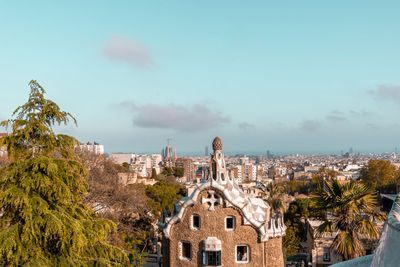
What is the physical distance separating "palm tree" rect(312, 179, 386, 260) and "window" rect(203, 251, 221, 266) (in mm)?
6397

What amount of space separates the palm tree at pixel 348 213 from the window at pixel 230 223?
539 centimetres

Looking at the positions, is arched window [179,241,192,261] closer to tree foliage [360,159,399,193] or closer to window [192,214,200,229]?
window [192,214,200,229]

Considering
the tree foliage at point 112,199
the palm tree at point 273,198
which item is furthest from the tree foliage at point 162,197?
the palm tree at point 273,198

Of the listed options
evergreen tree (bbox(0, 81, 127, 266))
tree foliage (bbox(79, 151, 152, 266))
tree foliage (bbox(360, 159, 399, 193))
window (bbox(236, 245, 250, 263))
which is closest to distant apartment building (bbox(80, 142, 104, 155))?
tree foliage (bbox(79, 151, 152, 266))

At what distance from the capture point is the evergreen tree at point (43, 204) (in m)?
9.69

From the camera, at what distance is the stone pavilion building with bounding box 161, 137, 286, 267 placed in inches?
749

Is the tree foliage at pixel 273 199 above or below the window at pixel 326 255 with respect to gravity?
above

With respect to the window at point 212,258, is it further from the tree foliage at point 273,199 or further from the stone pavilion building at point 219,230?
the tree foliage at point 273,199

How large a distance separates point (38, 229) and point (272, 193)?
29.6 m

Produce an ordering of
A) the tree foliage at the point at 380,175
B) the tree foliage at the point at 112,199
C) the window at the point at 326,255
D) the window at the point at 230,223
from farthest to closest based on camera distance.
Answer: the tree foliage at the point at 380,175
the tree foliage at the point at 112,199
the window at the point at 326,255
the window at the point at 230,223

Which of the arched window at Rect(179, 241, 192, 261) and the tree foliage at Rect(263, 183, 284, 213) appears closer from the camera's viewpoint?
the arched window at Rect(179, 241, 192, 261)

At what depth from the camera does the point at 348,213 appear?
14625mm

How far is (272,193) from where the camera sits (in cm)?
3666

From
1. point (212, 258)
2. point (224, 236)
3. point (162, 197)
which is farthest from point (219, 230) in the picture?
point (162, 197)
